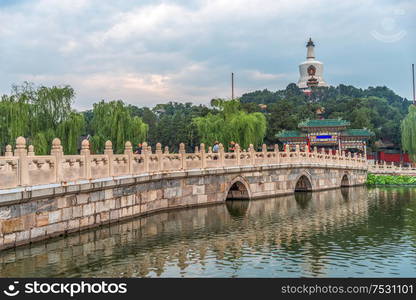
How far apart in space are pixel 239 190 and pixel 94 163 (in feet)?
32.2

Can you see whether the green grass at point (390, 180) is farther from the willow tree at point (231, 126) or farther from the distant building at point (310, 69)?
the distant building at point (310, 69)

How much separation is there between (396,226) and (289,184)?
1007 centimetres

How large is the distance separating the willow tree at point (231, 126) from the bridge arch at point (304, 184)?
776 cm

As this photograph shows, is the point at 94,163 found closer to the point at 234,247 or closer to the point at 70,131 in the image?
the point at 234,247

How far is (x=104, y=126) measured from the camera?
31.2 m

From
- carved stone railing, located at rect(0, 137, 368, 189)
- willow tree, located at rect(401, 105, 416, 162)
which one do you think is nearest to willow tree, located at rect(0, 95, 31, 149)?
carved stone railing, located at rect(0, 137, 368, 189)

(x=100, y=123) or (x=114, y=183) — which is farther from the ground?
(x=100, y=123)

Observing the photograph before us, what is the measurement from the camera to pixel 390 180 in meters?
34.2

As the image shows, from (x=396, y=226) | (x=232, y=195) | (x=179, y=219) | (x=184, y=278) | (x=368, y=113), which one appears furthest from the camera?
(x=368, y=113)

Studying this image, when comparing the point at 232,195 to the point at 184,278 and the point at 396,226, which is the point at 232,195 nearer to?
the point at 396,226

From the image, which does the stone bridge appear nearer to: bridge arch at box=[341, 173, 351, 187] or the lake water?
the lake water

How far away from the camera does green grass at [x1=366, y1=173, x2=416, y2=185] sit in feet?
111

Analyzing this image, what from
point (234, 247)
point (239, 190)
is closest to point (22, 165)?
point (234, 247)

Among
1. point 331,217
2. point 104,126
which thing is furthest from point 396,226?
point 104,126
